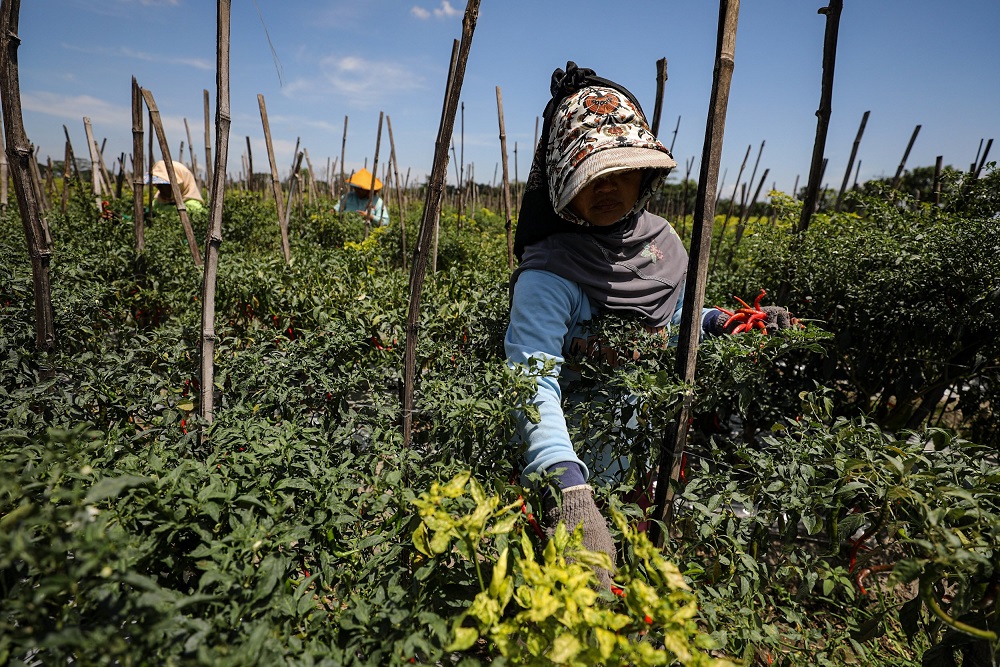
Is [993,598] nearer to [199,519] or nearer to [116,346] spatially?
[199,519]

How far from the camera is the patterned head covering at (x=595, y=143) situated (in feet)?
4.17

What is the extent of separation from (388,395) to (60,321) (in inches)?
52.5

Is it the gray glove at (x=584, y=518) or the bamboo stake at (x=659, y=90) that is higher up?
the bamboo stake at (x=659, y=90)

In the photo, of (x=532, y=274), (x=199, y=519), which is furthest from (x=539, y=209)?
(x=199, y=519)

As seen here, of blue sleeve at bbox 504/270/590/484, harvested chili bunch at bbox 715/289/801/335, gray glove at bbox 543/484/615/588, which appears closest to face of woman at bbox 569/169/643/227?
blue sleeve at bbox 504/270/590/484

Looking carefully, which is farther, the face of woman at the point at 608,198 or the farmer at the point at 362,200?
the farmer at the point at 362,200

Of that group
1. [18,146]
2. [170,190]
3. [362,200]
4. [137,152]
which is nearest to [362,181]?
[362,200]

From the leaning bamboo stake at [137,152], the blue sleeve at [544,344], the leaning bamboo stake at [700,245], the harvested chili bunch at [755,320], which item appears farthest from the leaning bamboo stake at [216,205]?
the leaning bamboo stake at [137,152]

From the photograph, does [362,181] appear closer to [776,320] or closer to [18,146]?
[18,146]

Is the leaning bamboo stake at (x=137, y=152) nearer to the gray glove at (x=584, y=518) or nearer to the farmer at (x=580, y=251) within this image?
the farmer at (x=580, y=251)

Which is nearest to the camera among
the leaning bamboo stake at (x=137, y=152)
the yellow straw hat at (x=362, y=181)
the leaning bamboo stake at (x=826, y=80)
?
the leaning bamboo stake at (x=826, y=80)

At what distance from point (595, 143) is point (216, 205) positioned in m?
0.94

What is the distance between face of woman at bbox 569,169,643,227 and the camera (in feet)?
4.58

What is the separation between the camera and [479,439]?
1184 mm
